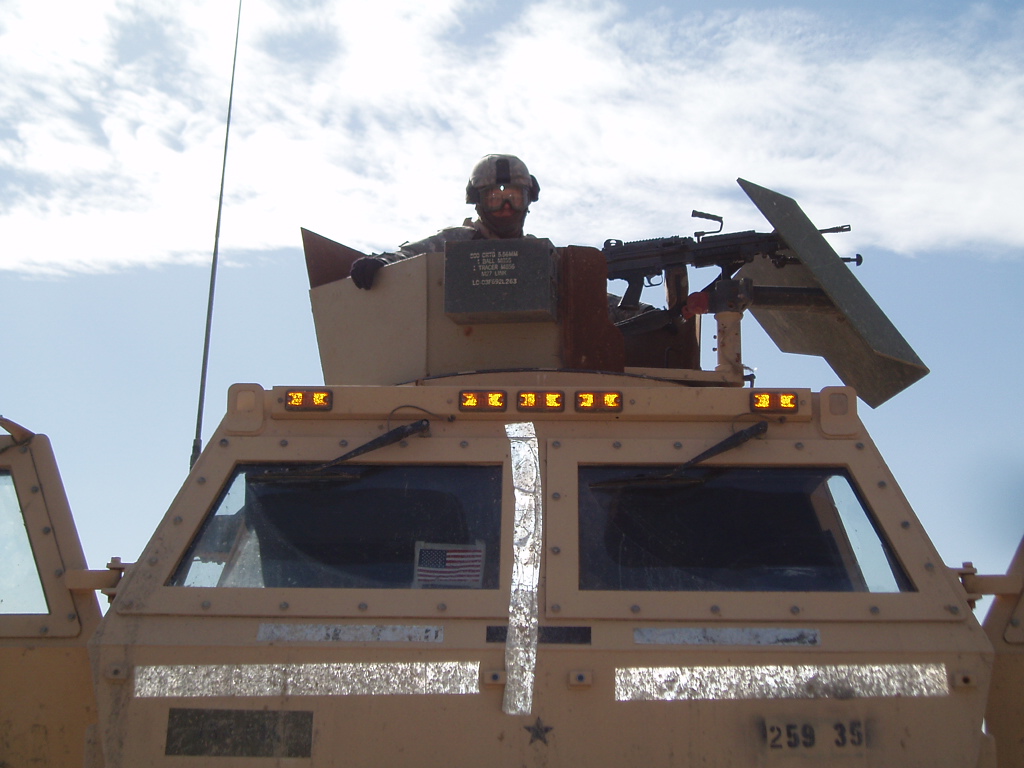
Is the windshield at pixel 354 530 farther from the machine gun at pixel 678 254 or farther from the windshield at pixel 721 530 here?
the machine gun at pixel 678 254

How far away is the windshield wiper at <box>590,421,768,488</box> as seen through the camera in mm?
3410

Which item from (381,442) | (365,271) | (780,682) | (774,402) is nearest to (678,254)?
(365,271)

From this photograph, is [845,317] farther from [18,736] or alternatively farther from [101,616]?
[18,736]

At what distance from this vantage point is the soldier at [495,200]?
17.0ft

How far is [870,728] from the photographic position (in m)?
2.94

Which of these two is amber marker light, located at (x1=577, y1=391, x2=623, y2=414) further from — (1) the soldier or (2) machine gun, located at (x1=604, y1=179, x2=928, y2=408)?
(1) the soldier

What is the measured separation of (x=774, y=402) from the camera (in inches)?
138

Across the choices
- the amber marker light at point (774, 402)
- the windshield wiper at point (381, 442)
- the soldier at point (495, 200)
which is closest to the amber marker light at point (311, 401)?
the windshield wiper at point (381, 442)

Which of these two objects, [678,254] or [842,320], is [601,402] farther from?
[678,254]

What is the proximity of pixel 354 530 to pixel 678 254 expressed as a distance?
360cm

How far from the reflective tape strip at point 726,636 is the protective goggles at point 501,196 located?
268 centimetres

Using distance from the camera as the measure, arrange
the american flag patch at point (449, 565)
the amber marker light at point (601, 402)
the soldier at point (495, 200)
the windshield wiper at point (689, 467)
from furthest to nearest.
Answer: the soldier at point (495, 200), the amber marker light at point (601, 402), the windshield wiper at point (689, 467), the american flag patch at point (449, 565)

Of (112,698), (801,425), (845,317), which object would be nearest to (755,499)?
(801,425)

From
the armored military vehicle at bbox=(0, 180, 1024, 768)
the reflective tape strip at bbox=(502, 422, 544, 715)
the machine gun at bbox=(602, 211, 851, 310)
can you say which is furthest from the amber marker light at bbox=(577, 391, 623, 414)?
the machine gun at bbox=(602, 211, 851, 310)
